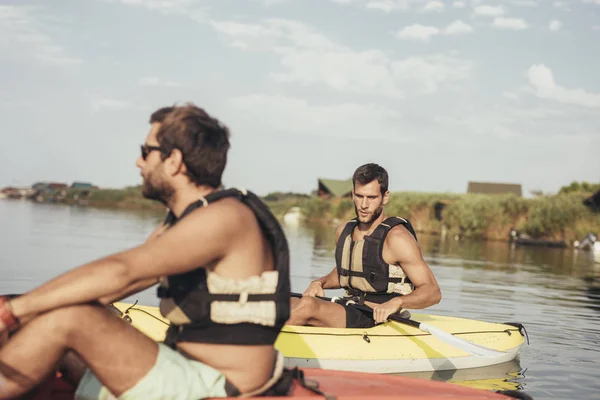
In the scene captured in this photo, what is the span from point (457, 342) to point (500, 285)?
8.69m

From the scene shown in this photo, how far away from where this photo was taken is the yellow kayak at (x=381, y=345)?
228 inches

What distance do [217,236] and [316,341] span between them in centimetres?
322

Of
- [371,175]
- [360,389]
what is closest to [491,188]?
[371,175]

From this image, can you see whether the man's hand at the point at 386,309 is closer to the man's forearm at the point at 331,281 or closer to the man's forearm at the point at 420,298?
the man's forearm at the point at 420,298

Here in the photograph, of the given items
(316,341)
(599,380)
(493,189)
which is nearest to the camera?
(316,341)

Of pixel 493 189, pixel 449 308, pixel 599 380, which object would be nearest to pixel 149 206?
pixel 493 189

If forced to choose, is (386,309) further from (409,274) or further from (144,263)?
(144,263)

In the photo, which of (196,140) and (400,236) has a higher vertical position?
(196,140)

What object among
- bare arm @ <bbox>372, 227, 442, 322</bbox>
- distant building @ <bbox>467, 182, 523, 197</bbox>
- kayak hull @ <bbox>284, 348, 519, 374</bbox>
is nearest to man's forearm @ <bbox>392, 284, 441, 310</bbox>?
bare arm @ <bbox>372, 227, 442, 322</bbox>

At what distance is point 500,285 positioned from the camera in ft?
46.8

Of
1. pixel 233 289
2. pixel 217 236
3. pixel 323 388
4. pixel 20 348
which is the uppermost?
pixel 217 236

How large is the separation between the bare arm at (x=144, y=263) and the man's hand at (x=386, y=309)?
3.32 metres

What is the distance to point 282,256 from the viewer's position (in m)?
3.09

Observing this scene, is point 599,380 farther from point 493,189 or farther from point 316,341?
point 493,189
